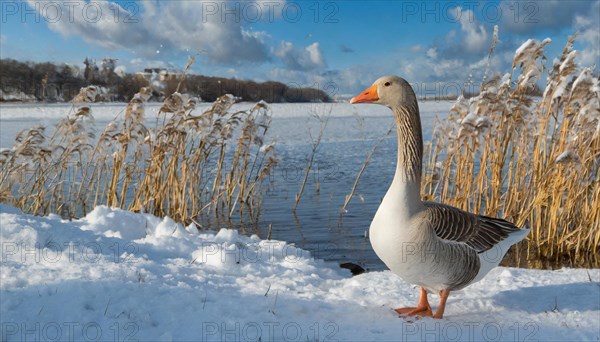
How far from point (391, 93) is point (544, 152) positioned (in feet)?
13.3

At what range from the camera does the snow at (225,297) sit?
324 centimetres

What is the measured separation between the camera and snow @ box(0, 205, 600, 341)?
324cm

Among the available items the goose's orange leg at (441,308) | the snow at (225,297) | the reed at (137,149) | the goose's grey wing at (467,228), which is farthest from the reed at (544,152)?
the reed at (137,149)

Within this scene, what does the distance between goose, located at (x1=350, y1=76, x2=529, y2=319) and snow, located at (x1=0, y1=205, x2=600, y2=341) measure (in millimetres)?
367

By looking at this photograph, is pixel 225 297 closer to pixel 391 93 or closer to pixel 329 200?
pixel 391 93

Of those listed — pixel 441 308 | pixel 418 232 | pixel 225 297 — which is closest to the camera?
pixel 418 232

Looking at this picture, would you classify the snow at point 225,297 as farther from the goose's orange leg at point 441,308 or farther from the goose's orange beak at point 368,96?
the goose's orange beak at point 368,96

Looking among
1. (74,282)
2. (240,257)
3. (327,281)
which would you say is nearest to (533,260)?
(327,281)

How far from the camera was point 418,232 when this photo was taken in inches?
145

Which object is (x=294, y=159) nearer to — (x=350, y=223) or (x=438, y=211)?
(x=350, y=223)

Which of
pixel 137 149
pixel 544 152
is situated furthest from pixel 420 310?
pixel 137 149

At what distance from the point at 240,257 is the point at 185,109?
3.72 meters

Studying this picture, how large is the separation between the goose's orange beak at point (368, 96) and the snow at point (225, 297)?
171 cm

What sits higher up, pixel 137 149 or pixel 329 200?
pixel 137 149
